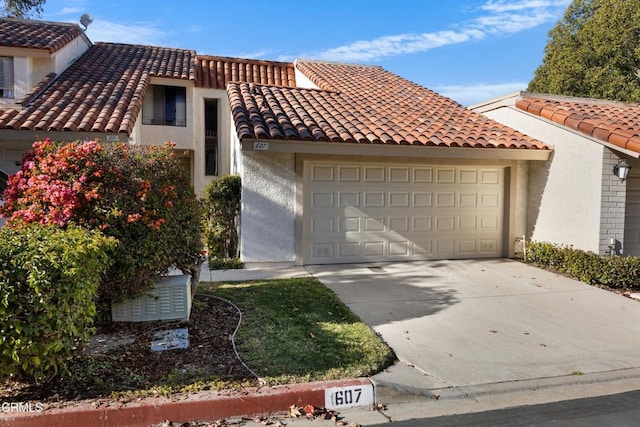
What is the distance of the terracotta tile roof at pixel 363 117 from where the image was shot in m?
9.35

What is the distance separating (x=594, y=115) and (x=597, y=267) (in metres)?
3.81

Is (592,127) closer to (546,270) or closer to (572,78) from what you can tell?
(546,270)

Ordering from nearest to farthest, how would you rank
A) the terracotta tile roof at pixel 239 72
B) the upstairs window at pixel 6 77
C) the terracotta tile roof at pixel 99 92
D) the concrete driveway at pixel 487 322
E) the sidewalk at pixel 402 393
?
the sidewalk at pixel 402 393 → the concrete driveway at pixel 487 322 → the terracotta tile roof at pixel 99 92 → the upstairs window at pixel 6 77 → the terracotta tile roof at pixel 239 72

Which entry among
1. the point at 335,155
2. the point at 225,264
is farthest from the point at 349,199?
the point at 225,264

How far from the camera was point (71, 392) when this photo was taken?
389 cm

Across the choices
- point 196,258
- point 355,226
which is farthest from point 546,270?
point 196,258

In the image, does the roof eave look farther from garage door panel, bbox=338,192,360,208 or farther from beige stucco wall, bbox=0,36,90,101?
beige stucco wall, bbox=0,36,90,101

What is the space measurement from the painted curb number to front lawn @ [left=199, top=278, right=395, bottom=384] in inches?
7.5

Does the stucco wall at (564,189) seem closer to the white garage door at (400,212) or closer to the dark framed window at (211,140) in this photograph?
the white garage door at (400,212)

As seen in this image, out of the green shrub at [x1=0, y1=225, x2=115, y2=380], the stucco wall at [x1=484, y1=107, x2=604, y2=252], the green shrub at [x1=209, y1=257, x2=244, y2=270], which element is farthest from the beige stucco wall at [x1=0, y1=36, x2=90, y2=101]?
the stucco wall at [x1=484, y1=107, x2=604, y2=252]

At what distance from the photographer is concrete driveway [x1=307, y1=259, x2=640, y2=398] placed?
4754 mm

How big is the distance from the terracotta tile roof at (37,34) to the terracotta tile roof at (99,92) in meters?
0.86

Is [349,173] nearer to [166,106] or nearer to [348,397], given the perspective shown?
[348,397]

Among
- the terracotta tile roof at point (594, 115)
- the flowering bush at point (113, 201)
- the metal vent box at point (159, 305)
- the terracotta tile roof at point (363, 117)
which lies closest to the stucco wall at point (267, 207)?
the terracotta tile roof at point (363, 117)
